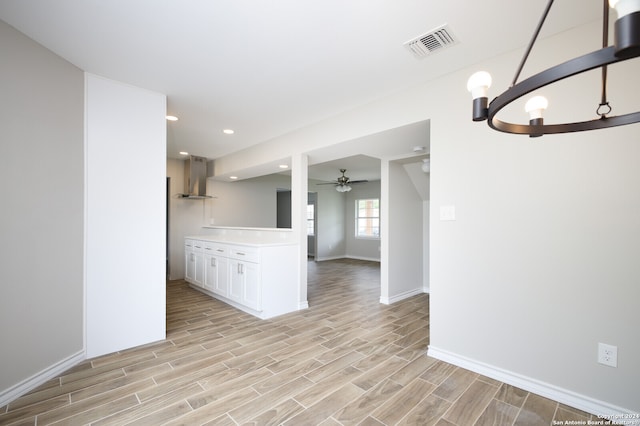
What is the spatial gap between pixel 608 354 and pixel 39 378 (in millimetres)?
3936

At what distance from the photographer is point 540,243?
6.81 ft

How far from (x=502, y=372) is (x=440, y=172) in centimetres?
168

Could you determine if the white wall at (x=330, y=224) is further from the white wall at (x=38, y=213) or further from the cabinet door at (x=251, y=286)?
the white wall at (x=38, y=213)

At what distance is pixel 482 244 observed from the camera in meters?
2.34

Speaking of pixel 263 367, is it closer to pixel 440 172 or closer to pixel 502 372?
pixel 502 372

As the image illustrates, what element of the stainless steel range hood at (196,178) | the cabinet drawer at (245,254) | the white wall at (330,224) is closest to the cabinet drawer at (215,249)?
the cabinet drawer at (245,254)

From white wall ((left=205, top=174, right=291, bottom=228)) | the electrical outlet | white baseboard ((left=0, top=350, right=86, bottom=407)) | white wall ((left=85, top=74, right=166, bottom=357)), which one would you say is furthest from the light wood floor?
white wall ((left=205, top=174, right=291, bottom=228))

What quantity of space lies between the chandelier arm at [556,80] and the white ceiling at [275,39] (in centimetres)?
97

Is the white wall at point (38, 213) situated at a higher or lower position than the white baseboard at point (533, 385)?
higher

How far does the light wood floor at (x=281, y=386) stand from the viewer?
1.80 meters

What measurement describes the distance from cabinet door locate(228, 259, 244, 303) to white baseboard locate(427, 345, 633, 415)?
7.93 feet

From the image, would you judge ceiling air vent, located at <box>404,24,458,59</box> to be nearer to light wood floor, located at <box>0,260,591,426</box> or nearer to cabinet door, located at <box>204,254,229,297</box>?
light wood floor, located at <box>0,260,591,426</box>

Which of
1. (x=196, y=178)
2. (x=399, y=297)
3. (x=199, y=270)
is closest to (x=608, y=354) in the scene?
(x=399, y=297)

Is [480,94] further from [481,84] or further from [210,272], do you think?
[210,272]
